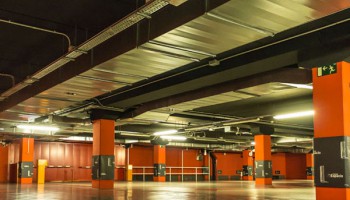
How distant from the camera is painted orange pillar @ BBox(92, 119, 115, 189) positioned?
1552cm

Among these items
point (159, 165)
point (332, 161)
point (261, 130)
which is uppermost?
point (261, 130)

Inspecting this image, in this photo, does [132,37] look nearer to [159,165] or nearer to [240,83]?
[240,83]

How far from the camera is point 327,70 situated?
7973mm

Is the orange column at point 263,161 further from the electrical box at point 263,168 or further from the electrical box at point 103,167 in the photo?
the electrical box at point 103,167

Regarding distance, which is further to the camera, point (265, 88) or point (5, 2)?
point (265, 88)

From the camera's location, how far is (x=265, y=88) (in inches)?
386

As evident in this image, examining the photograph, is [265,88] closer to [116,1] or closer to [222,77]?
[222,77]

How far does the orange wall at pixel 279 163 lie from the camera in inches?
1634

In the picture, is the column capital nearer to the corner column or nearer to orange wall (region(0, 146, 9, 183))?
the corner column

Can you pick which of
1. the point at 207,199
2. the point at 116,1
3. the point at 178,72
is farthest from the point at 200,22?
the point at 207,199

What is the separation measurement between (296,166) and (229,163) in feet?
28.8

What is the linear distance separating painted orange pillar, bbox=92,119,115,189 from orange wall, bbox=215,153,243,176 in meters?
23.2

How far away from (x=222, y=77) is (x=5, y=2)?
215 inches

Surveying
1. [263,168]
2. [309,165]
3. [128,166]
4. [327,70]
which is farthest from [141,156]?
[327,70]
